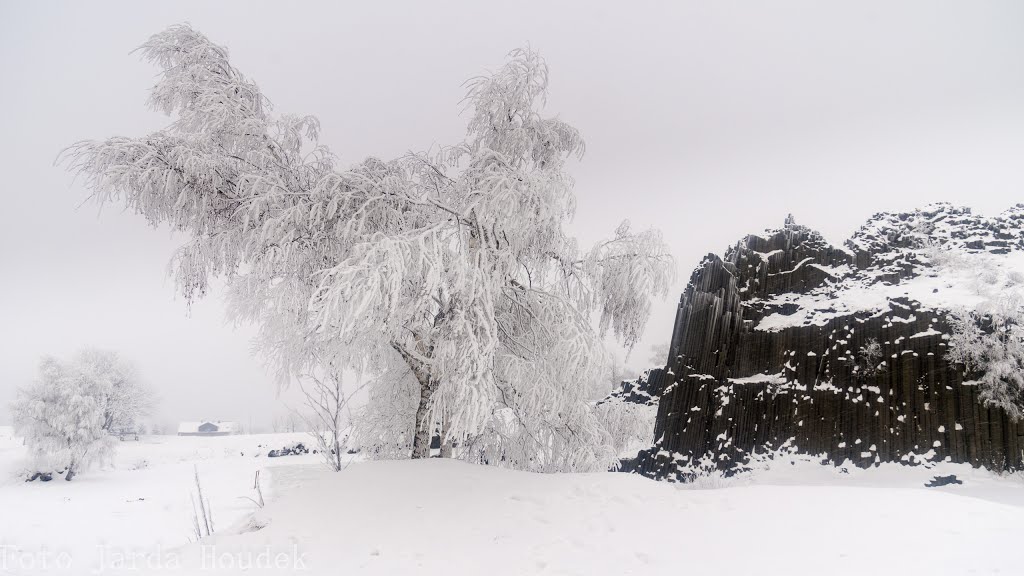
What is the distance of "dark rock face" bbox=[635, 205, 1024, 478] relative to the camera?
8.99 meters

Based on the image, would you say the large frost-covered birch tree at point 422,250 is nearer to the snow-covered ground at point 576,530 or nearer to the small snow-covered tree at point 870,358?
the snow-covered ground at point 576,530

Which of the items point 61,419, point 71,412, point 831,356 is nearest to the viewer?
point 831,356

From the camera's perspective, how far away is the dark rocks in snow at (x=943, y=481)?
834 centimetres

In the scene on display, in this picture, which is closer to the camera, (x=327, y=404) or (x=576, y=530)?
(x=576, y=530)

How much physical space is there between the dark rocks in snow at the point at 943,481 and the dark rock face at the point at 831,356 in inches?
14.5

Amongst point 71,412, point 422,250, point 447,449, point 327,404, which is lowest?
point 71,412

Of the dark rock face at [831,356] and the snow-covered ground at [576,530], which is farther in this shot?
the dark rock face at [831,356]

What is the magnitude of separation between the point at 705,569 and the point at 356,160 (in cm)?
512

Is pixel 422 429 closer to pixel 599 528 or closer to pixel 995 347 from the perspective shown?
pixel 599 528

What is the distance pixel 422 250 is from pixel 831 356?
975 cm

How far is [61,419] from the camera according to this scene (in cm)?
1861

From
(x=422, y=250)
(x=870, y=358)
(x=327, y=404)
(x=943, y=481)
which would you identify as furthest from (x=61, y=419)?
(x=943, y=481)

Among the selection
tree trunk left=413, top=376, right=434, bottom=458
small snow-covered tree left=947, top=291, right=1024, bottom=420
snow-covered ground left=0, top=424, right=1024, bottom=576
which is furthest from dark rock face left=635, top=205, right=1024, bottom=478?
tree trunk left=413, top=376, right=434, bottom=458

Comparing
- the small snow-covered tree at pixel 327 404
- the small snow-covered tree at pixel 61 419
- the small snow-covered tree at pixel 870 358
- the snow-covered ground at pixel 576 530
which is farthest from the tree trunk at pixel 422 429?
the small snow-covered tree at pixel 61 419
